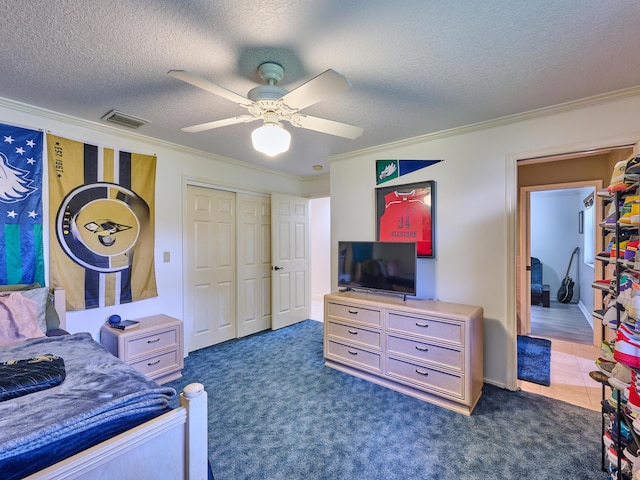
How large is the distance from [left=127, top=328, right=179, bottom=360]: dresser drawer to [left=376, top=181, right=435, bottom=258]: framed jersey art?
7.47 ft

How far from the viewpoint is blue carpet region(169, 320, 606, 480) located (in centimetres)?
165

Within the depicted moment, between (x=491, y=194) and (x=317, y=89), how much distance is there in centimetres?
195

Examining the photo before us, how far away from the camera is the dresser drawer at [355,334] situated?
265cm

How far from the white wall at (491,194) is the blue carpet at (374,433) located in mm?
568

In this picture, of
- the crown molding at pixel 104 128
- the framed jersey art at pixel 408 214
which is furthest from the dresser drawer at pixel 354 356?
the crown molding at pixel 104 128

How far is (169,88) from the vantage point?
197cm

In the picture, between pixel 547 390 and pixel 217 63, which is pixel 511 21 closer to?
pixel 217 63

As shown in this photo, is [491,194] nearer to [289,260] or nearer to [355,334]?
[355,334]

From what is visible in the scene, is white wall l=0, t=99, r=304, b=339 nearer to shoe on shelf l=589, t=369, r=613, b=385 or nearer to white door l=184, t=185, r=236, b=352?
white door l=184, t=185, r=236, b=352

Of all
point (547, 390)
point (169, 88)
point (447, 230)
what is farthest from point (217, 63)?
point (547, 390)

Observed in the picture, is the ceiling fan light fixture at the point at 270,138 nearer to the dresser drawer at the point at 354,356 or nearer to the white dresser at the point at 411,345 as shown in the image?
the white dresser at the point at 411,345

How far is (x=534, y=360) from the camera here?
3.12 metres

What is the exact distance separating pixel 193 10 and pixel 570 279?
22.9 feet

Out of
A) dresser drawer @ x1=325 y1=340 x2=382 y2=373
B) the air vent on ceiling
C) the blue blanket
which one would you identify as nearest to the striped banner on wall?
the air vent on ceiling
